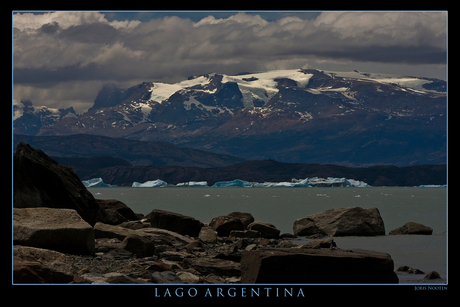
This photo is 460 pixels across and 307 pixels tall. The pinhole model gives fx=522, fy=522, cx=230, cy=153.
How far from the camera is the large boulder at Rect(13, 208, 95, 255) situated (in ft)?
40.8

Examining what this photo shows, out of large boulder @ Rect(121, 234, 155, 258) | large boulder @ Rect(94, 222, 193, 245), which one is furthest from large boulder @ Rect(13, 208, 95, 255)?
large boulder @ Rect(94, 222, 193, 245)

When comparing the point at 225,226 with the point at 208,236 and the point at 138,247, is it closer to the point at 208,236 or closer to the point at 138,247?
the point at 208,236

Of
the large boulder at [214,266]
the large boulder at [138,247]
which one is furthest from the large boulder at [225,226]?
the large boulder at [214,266]

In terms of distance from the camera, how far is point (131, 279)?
10.5 meters

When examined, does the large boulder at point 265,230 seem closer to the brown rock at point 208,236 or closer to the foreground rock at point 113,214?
the brown rock at point 208,236

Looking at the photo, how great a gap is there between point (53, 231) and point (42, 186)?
16.9ft

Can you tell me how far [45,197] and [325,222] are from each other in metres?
15.9

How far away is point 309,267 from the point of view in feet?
35.4

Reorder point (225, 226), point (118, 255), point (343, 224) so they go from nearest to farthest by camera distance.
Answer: point (118, 255), point (225, 226), point (343, 224)

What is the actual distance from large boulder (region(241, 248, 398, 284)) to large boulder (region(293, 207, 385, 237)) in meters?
16.0

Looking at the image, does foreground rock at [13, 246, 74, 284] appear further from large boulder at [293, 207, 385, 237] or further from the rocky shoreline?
large boulder at [293, 207, 385, 237]

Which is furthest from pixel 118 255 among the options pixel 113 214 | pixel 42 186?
pixel 113 214
